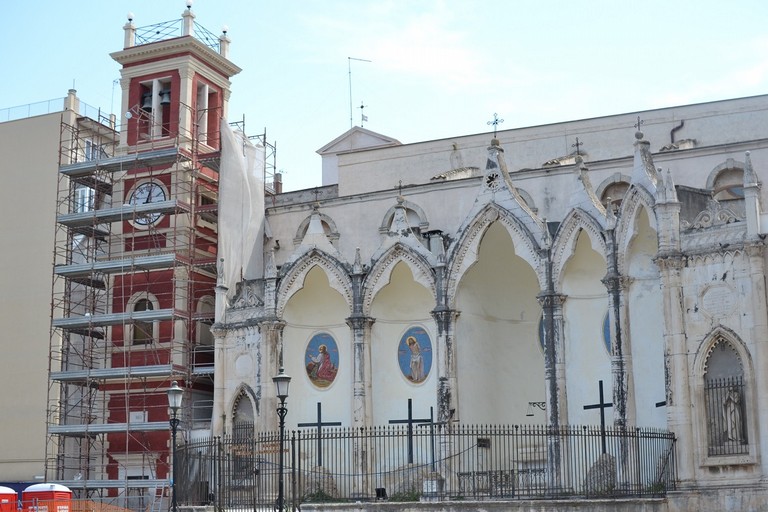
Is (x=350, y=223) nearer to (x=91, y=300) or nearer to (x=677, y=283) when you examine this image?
(x=91, y=300)

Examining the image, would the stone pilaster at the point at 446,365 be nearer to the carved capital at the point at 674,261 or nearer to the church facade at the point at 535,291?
the church facade at the point at 535,291

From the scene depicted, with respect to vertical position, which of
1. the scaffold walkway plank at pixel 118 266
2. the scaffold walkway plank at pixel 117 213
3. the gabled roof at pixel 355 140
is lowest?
the scaffold walkway plank at pixel 118 266

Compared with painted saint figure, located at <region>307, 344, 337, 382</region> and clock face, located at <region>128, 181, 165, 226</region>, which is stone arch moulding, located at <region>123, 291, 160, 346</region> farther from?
painted saint figure, located at <region>307, 344, 337, 382</region>

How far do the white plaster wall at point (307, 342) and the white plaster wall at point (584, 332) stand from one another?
817 centimetres

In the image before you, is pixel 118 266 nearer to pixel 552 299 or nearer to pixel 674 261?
pixel 552 299

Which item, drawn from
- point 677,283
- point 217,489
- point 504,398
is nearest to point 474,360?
point 504,398

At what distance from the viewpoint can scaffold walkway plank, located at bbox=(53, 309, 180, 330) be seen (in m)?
44.7

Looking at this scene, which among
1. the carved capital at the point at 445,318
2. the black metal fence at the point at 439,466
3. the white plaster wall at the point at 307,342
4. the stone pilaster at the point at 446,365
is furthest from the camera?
the white plaster wall at the point at 307,342

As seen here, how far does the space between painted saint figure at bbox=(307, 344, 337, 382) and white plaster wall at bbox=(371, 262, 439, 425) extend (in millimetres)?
1931

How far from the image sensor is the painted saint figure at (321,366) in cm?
4166

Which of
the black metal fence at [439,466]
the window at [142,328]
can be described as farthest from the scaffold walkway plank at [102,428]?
the black metal fence at [439,466]

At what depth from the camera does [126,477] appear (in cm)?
4488

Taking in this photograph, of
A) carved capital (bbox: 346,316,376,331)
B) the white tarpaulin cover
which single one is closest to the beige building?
the white tarpaulin cover

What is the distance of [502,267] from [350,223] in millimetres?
8551
